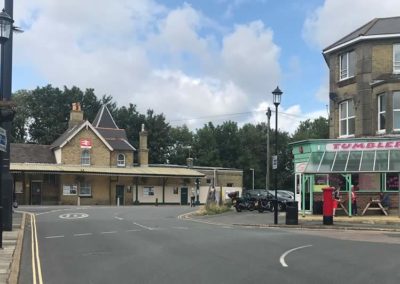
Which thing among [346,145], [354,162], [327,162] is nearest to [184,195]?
[346,145]

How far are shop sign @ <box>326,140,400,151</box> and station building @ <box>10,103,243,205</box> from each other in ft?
88.8

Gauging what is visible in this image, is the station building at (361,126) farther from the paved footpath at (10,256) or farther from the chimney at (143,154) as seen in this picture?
the chimney at (143,154)

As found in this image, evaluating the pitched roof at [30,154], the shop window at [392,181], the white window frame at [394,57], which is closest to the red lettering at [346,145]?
the shop window at [392,181]

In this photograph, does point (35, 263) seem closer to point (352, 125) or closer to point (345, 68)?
point (352, 125)

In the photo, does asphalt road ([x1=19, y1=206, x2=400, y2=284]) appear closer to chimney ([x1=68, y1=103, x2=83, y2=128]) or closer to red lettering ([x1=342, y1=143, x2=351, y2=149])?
red lettering ([x1=342, y1=143, x2=351, y2=149])

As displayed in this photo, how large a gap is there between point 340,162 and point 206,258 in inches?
768

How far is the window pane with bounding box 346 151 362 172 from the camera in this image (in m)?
30.7

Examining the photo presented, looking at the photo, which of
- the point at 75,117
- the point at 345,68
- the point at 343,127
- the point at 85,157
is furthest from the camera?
the point at 75,117

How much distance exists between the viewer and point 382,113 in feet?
110

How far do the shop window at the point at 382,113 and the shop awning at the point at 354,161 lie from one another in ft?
8.36

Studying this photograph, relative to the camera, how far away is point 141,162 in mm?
68688

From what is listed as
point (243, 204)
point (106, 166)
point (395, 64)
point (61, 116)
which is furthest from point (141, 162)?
point (395, 64)

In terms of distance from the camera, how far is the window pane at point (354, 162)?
3068 cm

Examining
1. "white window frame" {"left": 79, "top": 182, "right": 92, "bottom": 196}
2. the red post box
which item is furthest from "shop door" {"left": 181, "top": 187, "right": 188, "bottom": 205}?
the red post box
